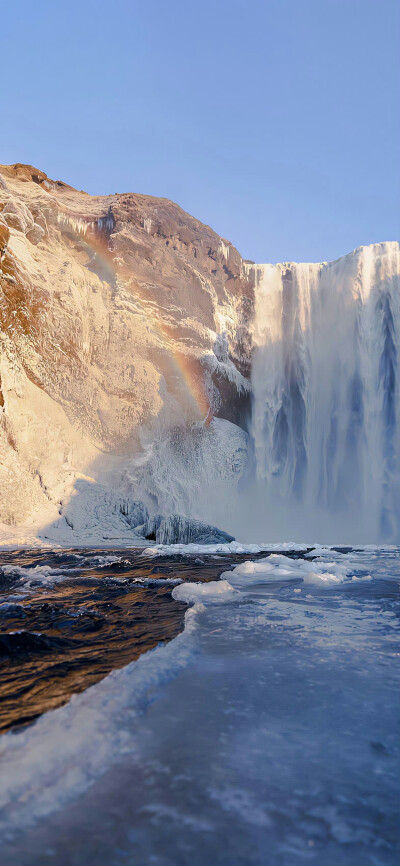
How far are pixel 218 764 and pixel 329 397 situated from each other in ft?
69.6

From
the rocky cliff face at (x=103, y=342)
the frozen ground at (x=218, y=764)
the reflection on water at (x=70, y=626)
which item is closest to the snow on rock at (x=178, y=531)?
the rocky cliff face at (x=103, y=342)

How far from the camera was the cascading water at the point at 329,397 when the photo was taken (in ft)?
65.9

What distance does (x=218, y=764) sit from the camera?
1553mm

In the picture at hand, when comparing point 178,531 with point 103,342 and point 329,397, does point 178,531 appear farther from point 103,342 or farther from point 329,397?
point 329,397

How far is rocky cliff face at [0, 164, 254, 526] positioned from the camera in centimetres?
1526

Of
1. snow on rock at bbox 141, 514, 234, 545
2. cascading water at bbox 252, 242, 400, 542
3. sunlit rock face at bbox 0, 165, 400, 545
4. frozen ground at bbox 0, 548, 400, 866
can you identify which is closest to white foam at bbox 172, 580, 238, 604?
frozen ground at bbox 0, 548, 400, 866

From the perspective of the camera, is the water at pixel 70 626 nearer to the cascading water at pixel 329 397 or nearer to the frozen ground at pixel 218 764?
the frozen ground at pixel 218 764

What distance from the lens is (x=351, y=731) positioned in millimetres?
1796

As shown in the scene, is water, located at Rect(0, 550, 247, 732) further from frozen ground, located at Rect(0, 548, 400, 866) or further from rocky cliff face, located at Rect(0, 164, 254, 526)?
rocky cliff face, located at Rect(0, 164, 254, 526)

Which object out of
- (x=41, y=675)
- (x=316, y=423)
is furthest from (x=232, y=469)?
(x=41, y=675)

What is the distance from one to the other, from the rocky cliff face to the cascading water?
193cm

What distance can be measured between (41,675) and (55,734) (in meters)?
0.78

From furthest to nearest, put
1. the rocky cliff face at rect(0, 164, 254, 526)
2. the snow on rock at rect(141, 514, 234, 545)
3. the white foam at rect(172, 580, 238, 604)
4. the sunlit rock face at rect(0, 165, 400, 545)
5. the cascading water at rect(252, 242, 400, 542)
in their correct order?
the cascading water at rect(252, 242, 400, 542)
the snow on rock at rect(141, 514, 234, 545)
the sunlit rock face at rect(0, 165, 400, 545)
the rocky cliff face at rect(0, 164, 254, 526)
the white foam at rect(172, 580, 238, 604)

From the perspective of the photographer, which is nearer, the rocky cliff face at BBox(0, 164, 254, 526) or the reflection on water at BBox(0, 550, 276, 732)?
the reflection on water at BBox(0, 550, 276, 732)
